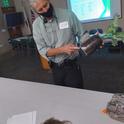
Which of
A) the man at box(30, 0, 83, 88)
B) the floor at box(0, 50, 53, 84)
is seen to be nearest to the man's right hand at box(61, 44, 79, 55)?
the man at box(30, 0, 83, 88)

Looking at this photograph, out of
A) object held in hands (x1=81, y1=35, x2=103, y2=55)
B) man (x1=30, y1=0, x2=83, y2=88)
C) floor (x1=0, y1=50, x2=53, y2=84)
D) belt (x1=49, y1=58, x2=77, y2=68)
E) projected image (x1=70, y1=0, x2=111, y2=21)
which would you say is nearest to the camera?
object held in hands (x1=81, y1=35, x2=103, y2=55)

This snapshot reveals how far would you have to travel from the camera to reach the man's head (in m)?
1.69

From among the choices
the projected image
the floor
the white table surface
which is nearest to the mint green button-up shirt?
the white table surface

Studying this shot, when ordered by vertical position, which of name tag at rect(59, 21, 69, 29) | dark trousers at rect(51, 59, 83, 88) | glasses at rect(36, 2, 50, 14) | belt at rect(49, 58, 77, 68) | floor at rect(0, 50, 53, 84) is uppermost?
glasses at rect(36, 2, 50, 14)

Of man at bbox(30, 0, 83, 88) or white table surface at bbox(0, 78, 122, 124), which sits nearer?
white table surface at bbox(0, 78, 122, 124)

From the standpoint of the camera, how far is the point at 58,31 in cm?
181

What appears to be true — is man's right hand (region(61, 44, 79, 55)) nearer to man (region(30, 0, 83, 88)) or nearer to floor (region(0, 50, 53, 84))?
man (region(30, 0, 83, 88))

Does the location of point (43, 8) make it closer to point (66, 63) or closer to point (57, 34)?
point (57, 34)

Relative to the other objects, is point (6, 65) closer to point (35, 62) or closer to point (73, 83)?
point (35, 62)

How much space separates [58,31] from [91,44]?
378 mm

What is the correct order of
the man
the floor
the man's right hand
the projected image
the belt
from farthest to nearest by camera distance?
1. the projected image
2. the floor
3. the belt
4. the man
5. the man's right hand

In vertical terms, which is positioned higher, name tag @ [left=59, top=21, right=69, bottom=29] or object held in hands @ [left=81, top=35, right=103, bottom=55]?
name tag @ [left=59, top=21, right=69, bottom=29]

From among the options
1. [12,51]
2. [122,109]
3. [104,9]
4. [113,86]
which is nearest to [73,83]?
[122,109]

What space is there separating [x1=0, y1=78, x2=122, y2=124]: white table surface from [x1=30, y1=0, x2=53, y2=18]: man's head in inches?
23.2
